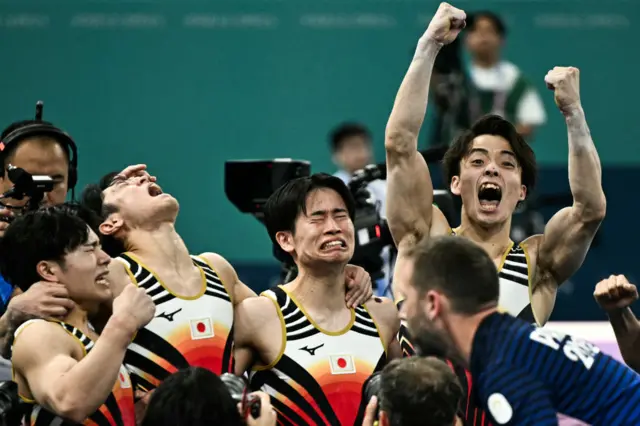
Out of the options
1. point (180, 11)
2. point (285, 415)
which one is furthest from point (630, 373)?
point (180, 11)

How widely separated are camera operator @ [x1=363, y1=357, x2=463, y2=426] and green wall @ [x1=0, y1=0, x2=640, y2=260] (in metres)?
6.95

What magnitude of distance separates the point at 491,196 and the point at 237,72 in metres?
5.96

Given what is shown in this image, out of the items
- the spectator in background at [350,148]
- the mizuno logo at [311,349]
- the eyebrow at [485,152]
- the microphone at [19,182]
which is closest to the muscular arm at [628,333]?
the eyebrow at [485,152]

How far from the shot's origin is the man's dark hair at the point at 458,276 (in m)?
3.67

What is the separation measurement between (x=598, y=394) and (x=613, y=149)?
24.1 feet

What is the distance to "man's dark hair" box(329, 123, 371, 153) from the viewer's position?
10.1m

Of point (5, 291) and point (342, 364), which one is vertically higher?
point (5, 291)

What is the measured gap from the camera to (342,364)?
15.3 ft

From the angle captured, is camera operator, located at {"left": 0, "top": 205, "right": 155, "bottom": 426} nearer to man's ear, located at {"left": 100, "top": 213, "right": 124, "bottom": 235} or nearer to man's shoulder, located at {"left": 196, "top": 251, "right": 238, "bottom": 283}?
man's ear, located at {"left": 100, "top": 213, "right": 124, "bottom": 235}

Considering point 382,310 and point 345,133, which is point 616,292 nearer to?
point 382,310

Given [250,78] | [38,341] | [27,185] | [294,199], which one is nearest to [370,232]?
[294,199]

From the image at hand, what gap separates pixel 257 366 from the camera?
4.70 meters

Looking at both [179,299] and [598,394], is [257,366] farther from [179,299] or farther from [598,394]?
[598,394]

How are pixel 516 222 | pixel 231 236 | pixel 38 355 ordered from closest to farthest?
pixel 38 355
pixel 516 222
pixel 231 236
